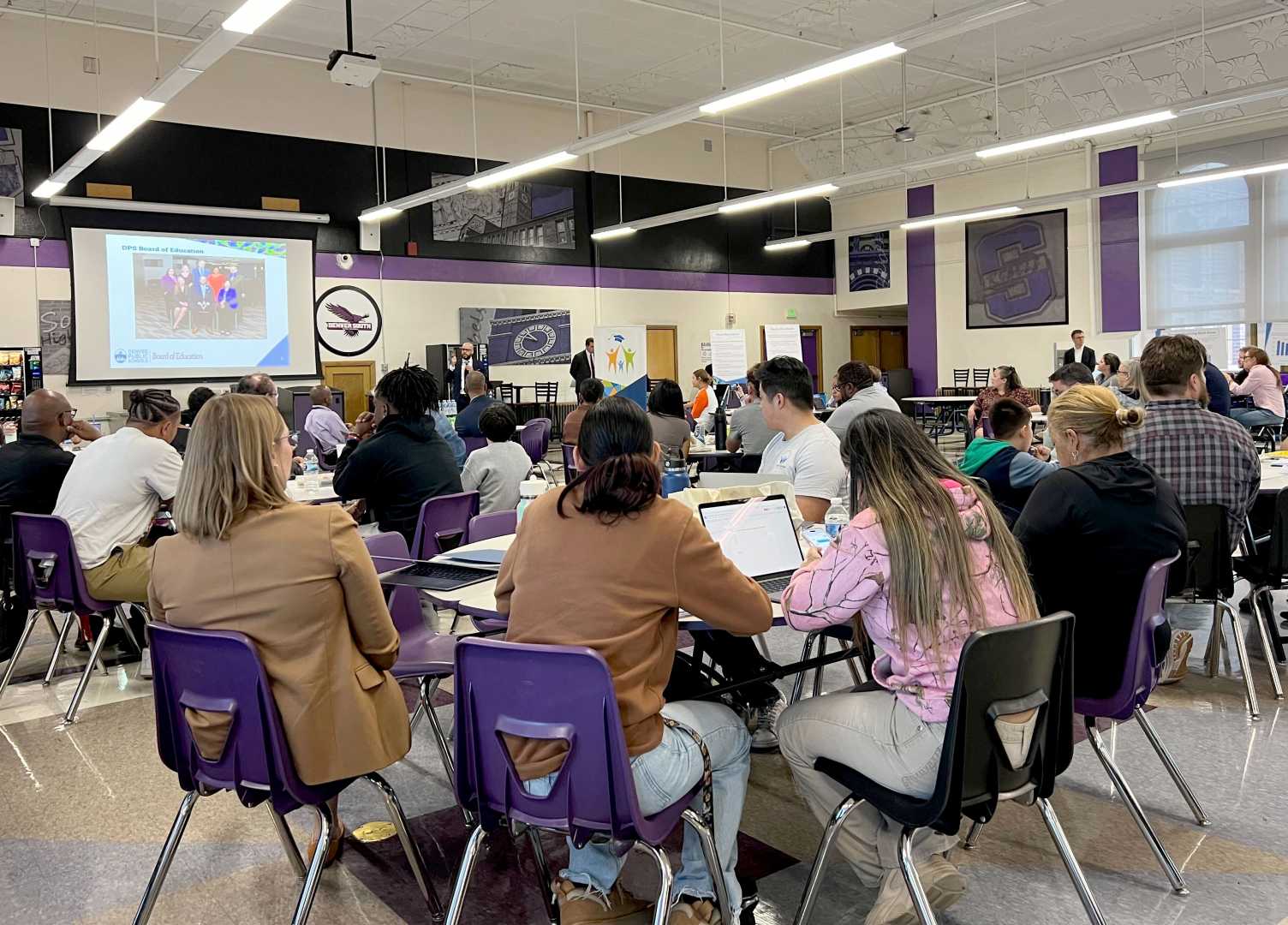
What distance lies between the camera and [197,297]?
40.0ft

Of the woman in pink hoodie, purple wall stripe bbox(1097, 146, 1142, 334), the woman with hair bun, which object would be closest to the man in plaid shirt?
the woman with hair bun

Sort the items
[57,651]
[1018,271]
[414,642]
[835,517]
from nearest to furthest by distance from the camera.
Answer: [414,642] < [835,517] < [57,651] < [1018,271]

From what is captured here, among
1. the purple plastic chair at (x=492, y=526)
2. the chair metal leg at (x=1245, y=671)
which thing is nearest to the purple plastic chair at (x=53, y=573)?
the purple plastic chair at (x=492, y=526)

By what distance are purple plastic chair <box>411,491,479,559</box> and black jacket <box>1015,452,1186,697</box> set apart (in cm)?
212

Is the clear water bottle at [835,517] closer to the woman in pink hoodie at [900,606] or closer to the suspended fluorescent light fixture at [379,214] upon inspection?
the woman in pink hoodie at [900,606]

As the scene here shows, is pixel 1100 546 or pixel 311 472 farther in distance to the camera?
pixel 311 472

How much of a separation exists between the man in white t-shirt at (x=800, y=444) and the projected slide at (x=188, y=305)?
989cm

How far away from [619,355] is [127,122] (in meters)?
7.96

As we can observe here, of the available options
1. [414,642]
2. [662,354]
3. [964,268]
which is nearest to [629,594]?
[414,642]

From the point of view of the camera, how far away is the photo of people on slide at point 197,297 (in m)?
11.9

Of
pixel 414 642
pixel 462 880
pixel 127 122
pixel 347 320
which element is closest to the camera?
pixel 462 880

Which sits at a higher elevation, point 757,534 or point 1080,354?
point 1080,354

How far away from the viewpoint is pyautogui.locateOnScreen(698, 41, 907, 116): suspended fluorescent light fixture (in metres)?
6.89

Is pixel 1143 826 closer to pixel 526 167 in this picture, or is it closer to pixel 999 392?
pixel 999 392
